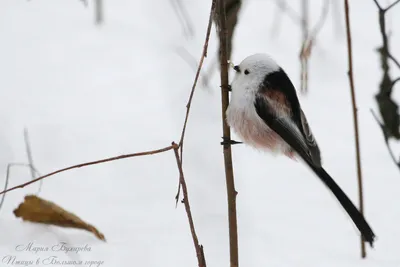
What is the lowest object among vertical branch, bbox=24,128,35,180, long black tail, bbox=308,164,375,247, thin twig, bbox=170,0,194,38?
long black tail, bbox=308,164,375,247

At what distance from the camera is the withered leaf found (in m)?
2.34

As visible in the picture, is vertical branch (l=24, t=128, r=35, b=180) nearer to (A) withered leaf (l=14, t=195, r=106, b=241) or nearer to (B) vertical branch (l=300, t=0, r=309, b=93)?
(A) withered leaf (l=14, t=195, r=106, b=241)

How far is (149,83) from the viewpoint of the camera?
3.45 meters

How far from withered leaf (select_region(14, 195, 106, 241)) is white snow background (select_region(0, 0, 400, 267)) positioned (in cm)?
4

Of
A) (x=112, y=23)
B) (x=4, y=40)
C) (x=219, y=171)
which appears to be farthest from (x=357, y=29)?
(x=4, y=40)

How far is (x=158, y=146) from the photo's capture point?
2.96 metres

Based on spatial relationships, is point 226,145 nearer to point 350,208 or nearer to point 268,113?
point 268,113

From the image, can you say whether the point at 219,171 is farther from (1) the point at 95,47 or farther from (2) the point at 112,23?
(2) the point at 112,23

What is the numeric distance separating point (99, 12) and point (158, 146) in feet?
3.87

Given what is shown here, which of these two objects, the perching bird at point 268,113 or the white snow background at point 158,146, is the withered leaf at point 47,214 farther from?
the perching bird at point 268,113

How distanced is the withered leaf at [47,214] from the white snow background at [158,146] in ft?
0.12

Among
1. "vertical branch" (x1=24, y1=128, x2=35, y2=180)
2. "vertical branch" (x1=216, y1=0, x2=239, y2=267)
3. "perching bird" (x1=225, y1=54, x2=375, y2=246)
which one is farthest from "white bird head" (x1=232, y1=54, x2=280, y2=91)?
"vertical branch" (x1=24, y1=128, x2=35, y2=180)

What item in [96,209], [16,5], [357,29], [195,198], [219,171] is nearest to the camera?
[96,209]

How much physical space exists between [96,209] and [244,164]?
2.87 feet
